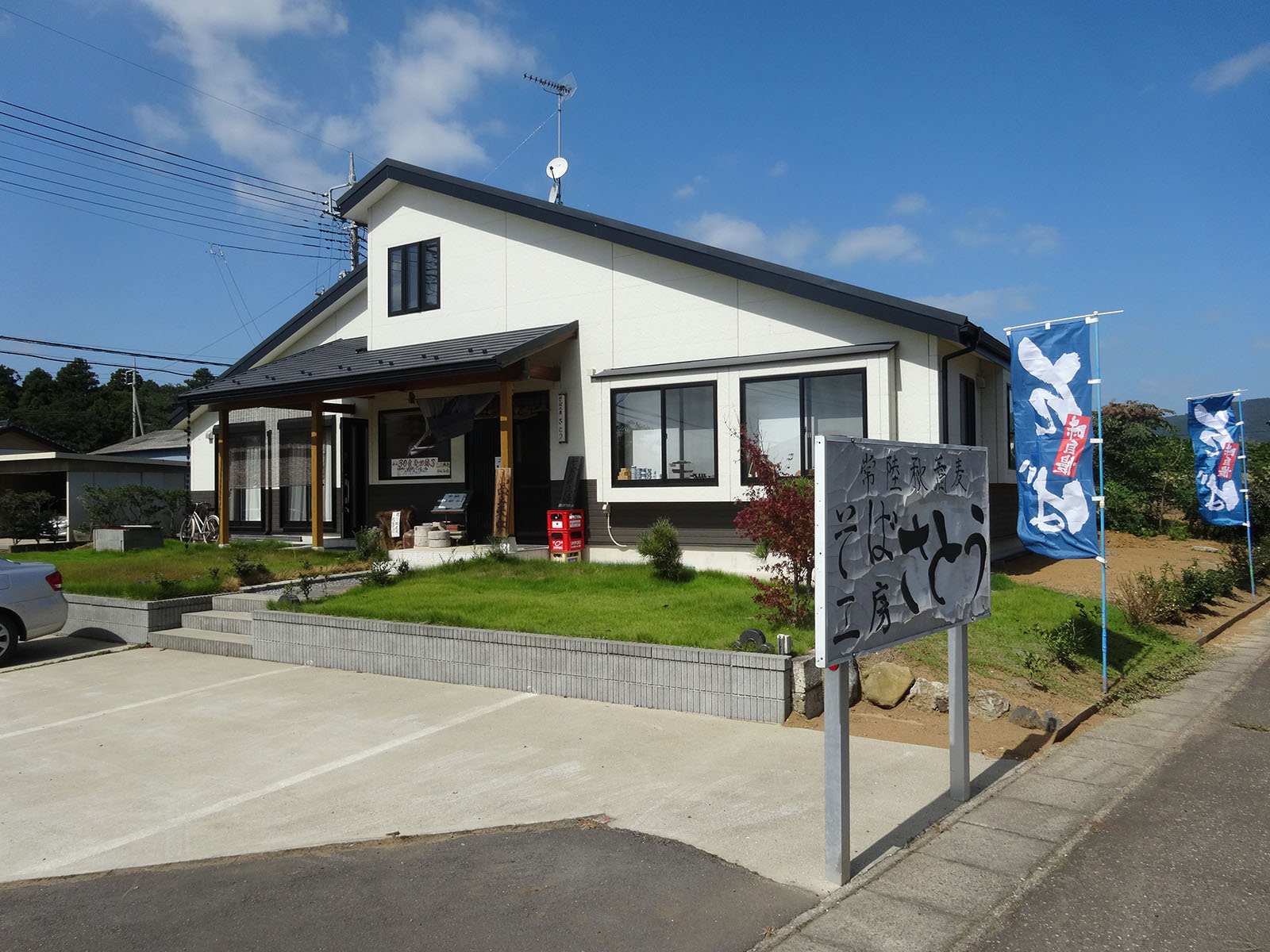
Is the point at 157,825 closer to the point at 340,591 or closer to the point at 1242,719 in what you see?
the point at 340,591

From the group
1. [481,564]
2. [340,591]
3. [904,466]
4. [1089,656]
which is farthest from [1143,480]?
[904,466]

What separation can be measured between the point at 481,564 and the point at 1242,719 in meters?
8.88

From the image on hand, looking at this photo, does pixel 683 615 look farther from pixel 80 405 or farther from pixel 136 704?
pixel 80 405

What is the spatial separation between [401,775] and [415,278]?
1197 centimetres

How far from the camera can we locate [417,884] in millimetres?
4125

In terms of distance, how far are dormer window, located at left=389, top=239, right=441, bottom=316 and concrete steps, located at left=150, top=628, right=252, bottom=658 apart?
725 centimetres

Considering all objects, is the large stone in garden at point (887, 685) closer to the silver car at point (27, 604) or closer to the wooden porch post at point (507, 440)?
the wooden porch post at point (507, 440)

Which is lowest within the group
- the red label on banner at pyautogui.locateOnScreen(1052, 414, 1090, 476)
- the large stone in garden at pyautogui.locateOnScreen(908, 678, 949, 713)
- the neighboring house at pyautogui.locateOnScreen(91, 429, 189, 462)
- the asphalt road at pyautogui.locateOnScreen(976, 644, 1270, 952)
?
the asphalt road at pyautogui.locateOnScreen(976, 644, 1270, 952)

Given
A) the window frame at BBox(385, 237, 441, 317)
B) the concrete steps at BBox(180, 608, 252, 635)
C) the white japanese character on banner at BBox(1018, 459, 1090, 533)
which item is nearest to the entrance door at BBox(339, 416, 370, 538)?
the window frame at BBox(385, 237, 441, 317)

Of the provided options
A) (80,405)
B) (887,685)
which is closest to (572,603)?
(887,685)

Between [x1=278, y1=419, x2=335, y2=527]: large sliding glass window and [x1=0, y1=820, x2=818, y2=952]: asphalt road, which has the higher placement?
[x1=278, y1=419, x2=335, y2=527]: large sliding glass window

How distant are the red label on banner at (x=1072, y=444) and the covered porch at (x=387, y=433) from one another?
7.57 metres

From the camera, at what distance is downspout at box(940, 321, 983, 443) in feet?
35.5

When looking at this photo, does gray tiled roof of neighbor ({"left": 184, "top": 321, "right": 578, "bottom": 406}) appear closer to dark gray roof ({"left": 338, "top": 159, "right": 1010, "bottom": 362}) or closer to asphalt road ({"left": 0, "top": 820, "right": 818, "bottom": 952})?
dark gray roof ({"left": 338, "top": 159, "right": 1010, "bottom": 362})
